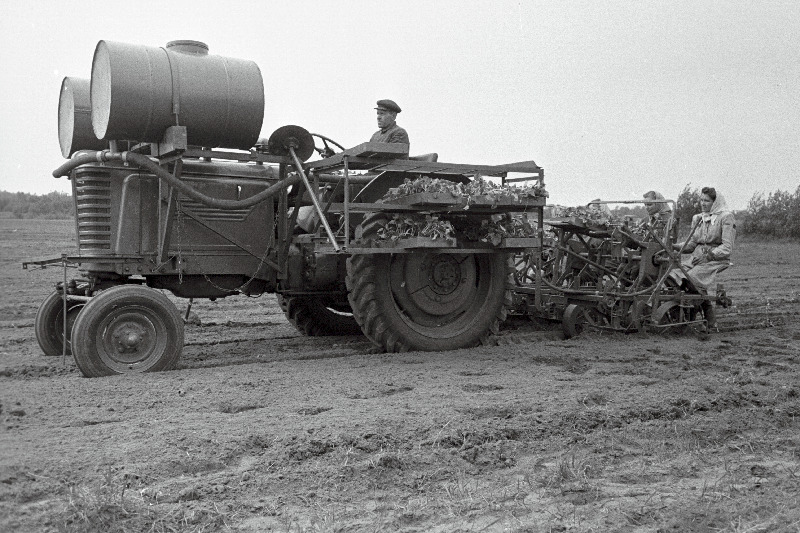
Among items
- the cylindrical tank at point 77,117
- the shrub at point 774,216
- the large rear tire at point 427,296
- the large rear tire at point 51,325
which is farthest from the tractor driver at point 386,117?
the shrub at point 774,216

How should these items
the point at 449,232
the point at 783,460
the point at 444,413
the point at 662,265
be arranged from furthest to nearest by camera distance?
the point at 662,265 < the point at 449,232 < the point at 444,413 < the point at 783,460

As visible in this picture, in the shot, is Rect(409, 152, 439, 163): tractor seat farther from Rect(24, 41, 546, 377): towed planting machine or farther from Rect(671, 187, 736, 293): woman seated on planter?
Rect(671, 187, 736, 293): woman seated on planter

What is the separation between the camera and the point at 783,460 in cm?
461

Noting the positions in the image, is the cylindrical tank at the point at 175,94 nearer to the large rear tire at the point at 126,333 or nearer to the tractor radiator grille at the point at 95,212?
the tractor radiator grille at the point at 95,212

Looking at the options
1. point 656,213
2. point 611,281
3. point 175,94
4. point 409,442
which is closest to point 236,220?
point 175,94

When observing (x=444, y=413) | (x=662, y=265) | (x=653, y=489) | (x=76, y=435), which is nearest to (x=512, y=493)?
(x=653, y=489)

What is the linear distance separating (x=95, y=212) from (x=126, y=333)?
1.22m

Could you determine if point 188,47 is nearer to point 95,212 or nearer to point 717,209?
point 95,212

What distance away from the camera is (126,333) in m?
6.64

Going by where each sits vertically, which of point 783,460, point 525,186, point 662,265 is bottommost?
point 783,460

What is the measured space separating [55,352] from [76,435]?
10.7ft

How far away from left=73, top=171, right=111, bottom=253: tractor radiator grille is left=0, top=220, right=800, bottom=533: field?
110 cm

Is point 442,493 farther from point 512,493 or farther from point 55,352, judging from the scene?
point 55,352

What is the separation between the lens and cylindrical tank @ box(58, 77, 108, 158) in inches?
293
